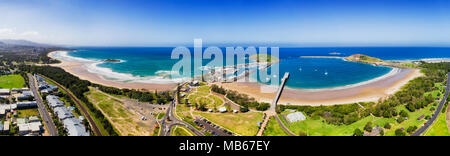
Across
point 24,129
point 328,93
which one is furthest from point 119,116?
point 328,93

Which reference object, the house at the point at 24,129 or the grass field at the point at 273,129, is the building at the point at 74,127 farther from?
the grass field at the point at 273,129

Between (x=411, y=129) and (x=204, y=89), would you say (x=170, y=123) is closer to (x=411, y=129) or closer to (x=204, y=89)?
(x=204, y=89)

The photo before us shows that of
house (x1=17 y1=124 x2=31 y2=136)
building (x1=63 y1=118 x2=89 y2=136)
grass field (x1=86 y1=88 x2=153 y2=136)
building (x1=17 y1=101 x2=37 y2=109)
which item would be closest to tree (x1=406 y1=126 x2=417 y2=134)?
grass field (x1=86 y1=88 x2=153 y2=136)

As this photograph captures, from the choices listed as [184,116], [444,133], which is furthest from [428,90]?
[184,116]

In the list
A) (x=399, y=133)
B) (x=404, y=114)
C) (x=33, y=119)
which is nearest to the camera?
(x=399, y=133)

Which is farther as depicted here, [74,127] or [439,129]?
[74,127]

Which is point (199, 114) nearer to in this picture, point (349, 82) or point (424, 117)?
point (424, 117)

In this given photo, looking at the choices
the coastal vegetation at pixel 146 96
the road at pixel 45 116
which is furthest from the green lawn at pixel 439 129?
the road at pixel 45 116
